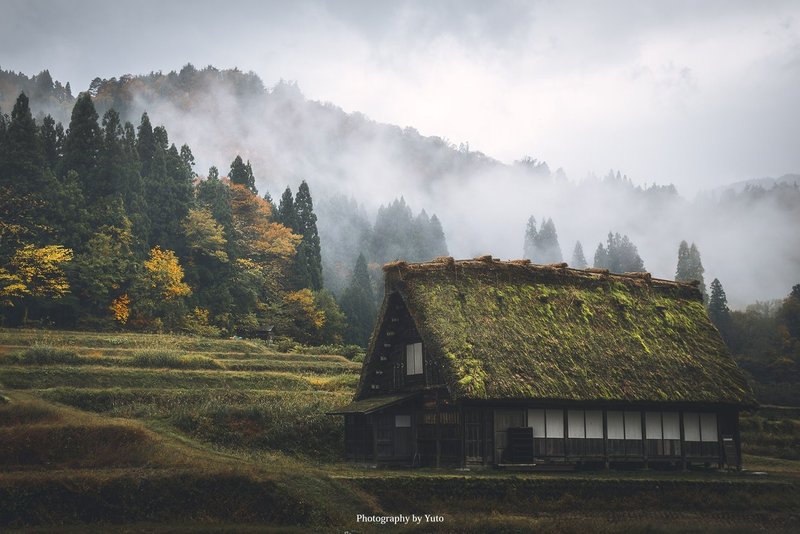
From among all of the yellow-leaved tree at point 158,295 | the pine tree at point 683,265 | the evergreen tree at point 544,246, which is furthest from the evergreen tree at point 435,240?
the yellow-leaved tree at point 158,295

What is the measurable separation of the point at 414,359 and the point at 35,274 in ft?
108

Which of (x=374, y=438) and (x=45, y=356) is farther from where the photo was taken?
(x=45, y=356)

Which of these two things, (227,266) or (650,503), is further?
(227,266)

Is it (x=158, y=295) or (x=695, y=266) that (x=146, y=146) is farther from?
(x=695, y=266)

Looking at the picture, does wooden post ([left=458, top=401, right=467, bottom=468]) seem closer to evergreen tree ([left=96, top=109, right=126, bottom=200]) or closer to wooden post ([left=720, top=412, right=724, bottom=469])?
wooden post ([left=720, top=412, right=724, bottom=469])

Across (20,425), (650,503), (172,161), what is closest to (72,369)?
(20,425)

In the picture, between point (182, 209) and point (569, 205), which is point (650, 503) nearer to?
point (182, 209)

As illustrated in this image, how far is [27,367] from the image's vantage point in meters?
38.2

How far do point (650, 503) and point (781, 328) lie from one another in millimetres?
63410

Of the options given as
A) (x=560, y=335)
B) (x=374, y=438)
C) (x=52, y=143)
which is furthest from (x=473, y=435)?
(x=52, y=143)

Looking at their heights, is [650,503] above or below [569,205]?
below

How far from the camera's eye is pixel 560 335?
31781 millimetres

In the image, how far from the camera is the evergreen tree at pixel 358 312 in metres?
83.2

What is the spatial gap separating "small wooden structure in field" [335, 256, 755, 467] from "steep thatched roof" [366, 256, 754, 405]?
0.19 feet
